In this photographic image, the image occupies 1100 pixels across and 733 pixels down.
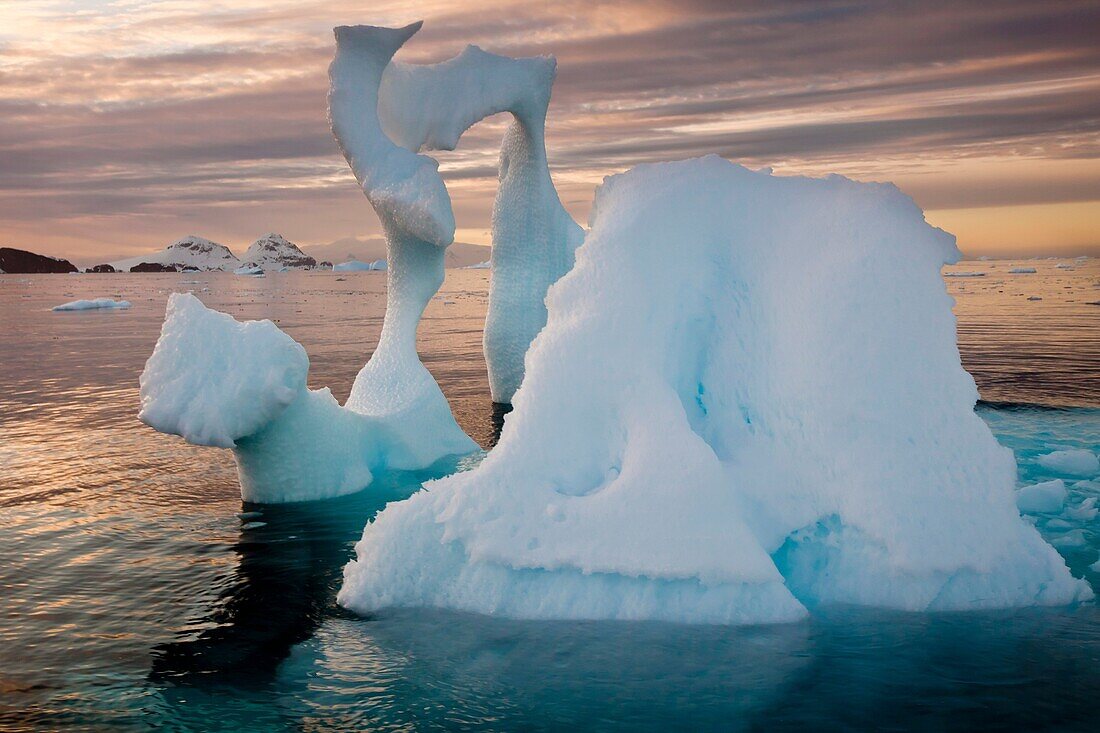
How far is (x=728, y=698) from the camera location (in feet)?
17.9

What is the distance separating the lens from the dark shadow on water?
6133mm

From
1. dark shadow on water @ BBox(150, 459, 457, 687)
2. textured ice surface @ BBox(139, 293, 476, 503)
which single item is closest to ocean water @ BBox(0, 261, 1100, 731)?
dark shadow on water @ BBox(150, 459, 457, 687)

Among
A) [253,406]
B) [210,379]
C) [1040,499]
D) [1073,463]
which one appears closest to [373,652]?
[253,406]

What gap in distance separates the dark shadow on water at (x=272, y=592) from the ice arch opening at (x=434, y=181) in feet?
8.60

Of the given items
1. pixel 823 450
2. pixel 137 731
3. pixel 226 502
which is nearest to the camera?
pixel 137 731

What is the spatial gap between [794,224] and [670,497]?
8.79 ft

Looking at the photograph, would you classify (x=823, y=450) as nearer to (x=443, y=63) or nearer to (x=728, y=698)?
(x=728, y=698)

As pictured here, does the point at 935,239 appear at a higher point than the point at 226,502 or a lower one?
higher

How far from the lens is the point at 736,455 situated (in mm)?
6984

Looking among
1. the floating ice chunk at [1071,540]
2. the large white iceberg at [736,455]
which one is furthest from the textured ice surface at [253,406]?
the floating ice chunk at [1071,540]

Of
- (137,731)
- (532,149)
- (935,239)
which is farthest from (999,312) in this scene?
(137,731)

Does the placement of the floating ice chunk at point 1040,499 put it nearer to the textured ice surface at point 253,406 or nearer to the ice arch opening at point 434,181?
the ice arch opening at point 434,181

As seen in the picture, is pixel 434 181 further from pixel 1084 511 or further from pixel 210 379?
pixel 1084 511

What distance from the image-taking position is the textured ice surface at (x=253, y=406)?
29.0 ft
